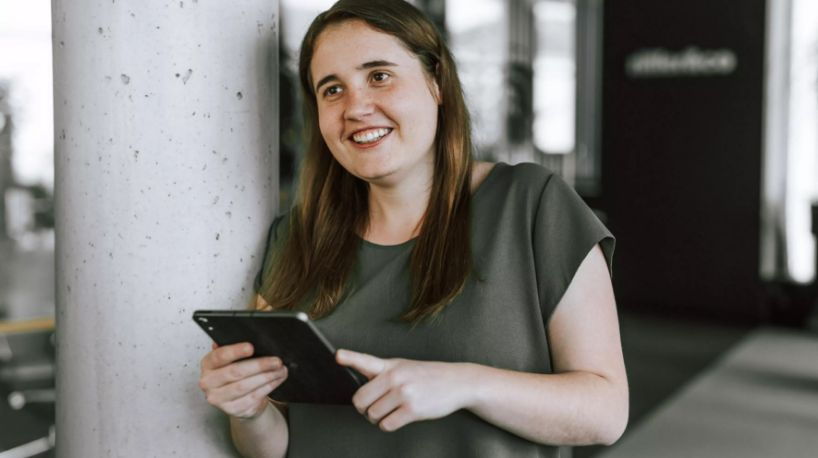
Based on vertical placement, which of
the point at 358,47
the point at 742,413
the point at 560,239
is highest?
the point at 358,47

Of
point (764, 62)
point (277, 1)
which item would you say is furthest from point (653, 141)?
point (277, 1)

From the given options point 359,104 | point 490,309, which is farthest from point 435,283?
point 359,104

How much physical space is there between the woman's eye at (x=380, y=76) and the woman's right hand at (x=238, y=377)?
1.58ft

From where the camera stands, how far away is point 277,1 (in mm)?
1742

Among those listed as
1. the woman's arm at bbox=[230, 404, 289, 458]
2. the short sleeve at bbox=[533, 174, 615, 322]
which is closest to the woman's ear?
the short sleeve at bbox=[533, 174, 615, 322]

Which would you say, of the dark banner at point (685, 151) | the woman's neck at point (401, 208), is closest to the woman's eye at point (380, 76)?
the woman's neck at point (401, 208)

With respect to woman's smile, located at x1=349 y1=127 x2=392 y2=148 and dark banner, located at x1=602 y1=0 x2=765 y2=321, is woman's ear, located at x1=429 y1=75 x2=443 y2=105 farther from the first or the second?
dark banner, located at x1=602 y1=0 x2=765 y2=321

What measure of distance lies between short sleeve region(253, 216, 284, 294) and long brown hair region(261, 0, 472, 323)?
0.08ft

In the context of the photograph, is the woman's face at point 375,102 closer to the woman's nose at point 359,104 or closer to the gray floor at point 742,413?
the woman's nose at point 359,104

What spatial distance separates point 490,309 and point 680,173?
7491mm

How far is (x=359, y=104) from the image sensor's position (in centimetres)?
140

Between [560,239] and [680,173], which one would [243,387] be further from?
[680,173]

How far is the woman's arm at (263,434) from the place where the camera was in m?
1.47

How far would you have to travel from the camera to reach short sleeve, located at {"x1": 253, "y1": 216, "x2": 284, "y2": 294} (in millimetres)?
1645
